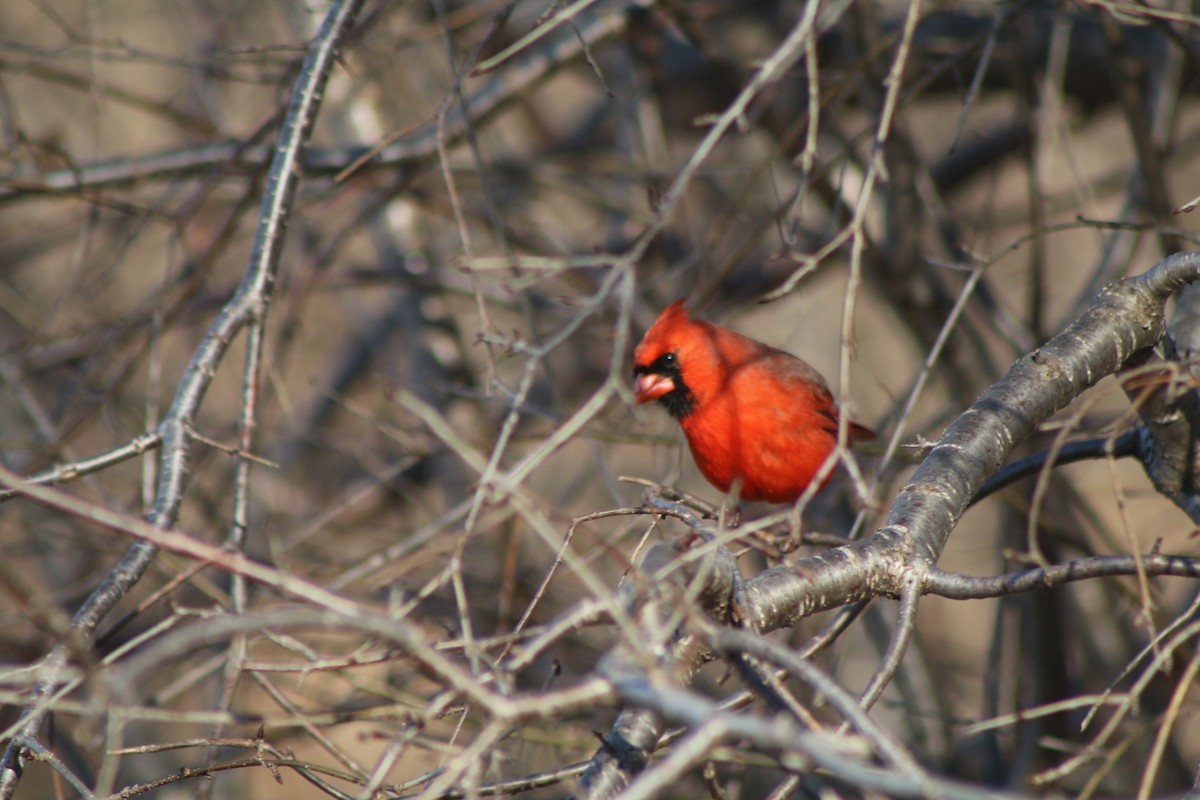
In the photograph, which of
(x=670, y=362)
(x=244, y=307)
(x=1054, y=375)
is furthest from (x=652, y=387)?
(x=1054, y=375)

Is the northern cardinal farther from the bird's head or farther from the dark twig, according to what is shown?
the dark twig

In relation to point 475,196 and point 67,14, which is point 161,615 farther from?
point 67,14

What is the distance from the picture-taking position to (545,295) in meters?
3.13

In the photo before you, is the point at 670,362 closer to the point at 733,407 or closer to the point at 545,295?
the point at 733,407

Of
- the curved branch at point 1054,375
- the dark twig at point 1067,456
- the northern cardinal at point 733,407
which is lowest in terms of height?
the northern cardinal at point 733,407

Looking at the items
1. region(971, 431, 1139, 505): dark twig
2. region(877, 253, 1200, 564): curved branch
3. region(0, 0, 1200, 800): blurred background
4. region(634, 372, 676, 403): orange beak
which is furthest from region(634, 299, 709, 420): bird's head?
region(877, 253, 1200, 564): curved branch

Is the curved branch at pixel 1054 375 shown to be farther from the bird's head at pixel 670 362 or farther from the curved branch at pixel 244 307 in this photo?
Result: the bird's head at pixel 670 362

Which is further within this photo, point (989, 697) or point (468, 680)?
point (989, 697)

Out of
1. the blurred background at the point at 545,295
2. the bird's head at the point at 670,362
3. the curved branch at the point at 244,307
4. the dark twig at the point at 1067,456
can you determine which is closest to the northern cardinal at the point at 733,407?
the bird's head at the point at 670,362

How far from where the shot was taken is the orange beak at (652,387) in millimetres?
3699

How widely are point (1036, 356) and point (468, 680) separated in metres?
1.45

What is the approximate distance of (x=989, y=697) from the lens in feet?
13.3

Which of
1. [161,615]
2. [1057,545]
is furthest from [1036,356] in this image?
[161,615]

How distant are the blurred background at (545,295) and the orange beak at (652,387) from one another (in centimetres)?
22
